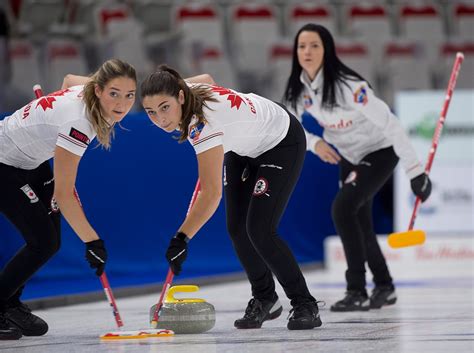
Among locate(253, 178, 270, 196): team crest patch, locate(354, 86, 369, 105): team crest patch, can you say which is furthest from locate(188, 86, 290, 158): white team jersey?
locate(354, 86, 369, 105): team crest patch

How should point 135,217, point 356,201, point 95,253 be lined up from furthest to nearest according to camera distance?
point 135,217 < point 356,201 < point 95,253

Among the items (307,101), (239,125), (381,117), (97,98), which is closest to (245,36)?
(307,101)

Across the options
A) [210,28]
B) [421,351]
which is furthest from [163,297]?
[210,28]

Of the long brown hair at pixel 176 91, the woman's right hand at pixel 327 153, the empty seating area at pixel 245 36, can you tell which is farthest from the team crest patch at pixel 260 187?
the empty seating area at pixel 245 36

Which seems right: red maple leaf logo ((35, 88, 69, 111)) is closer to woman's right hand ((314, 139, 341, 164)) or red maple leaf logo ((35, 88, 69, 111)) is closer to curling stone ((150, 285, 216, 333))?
curling stone ((150, 285, 216, 333))

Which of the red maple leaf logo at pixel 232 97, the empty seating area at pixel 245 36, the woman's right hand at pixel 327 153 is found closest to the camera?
the red maple leaf logo at pixel 232 97

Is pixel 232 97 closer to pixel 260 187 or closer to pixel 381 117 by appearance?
pixel 260 187

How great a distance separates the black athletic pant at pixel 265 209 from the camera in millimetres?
4172

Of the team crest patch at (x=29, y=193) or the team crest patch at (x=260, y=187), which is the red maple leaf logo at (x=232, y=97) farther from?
the team crest patch at (x=29, y=193)

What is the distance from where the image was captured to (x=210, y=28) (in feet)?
33.7

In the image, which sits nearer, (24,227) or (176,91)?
(176,91)

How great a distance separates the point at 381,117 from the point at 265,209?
129 centimetres

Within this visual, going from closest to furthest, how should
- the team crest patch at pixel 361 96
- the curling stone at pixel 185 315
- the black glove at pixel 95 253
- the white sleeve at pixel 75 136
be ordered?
the white sleeve at pixel 75 136 → the black glove at pixel 95 253 → the curling stone at pixel 185 315 → the team crest patch at pixel 361 96

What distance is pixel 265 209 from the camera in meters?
4.16
